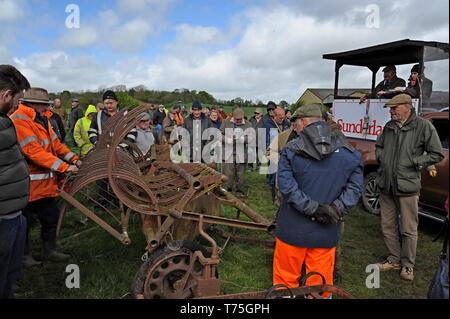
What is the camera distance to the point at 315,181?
2771 mm

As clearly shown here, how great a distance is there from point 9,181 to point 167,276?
1.47 metres

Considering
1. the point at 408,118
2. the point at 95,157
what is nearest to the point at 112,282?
the point at 95,157

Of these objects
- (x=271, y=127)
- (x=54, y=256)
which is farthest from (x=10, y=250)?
(x=271, y=127)

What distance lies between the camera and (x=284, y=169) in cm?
281

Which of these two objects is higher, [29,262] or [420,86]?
[420,86]

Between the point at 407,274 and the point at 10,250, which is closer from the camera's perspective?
the point at 10,250

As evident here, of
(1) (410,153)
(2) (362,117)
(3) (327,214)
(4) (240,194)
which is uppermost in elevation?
(2) (362,117)

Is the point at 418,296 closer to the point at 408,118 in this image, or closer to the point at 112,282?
the point at 408,118

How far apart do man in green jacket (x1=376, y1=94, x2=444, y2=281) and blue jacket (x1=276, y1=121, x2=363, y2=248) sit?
144 cm

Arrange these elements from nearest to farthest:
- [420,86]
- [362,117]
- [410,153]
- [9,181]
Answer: [9,181], [410,153], [420,86], [362,117]

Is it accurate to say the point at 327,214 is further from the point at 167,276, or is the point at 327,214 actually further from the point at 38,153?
the point at 38,153

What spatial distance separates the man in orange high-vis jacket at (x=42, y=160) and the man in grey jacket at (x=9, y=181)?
3.32 ft

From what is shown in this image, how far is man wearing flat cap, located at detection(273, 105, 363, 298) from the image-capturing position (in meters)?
2.71

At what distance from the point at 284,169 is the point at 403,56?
5.63 meters
